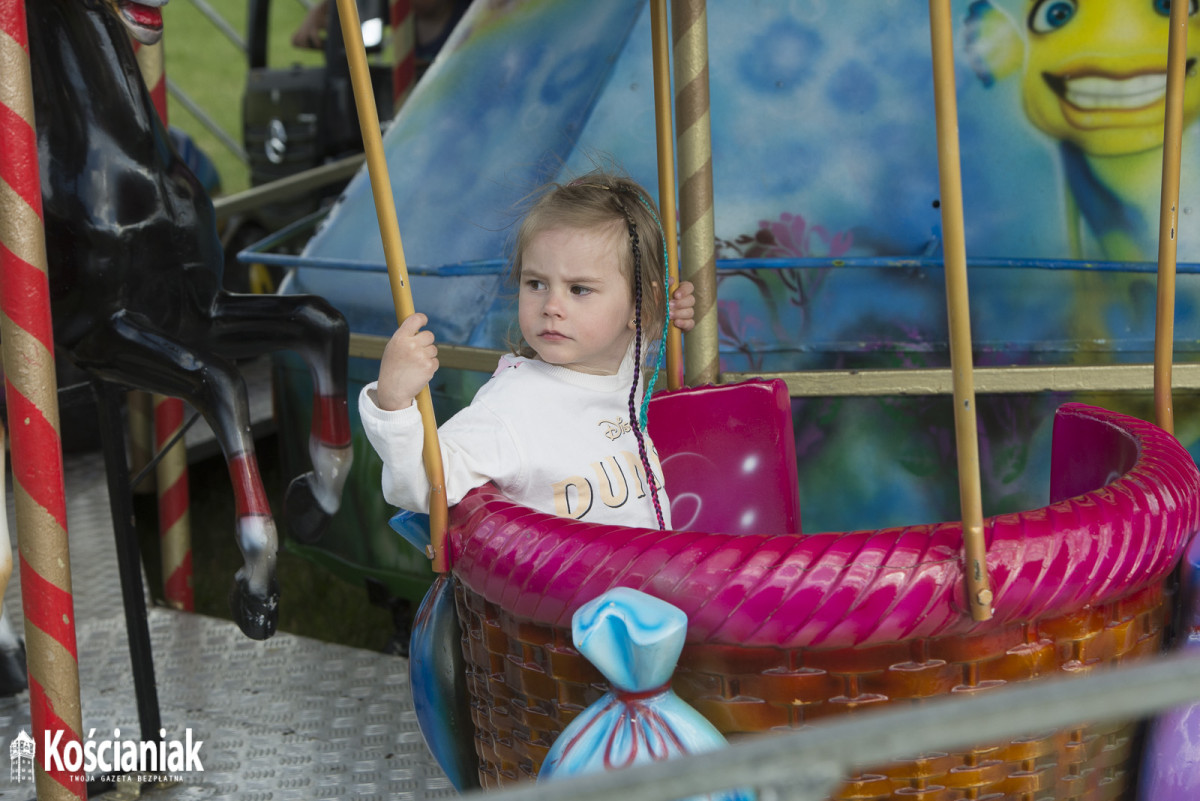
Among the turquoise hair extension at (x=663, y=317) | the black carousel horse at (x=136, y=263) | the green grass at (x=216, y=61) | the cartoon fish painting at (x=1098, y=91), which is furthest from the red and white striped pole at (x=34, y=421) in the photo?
the green grass at (x=216, y=61)

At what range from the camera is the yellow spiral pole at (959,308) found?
34.4 inches

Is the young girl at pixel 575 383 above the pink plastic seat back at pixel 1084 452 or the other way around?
above

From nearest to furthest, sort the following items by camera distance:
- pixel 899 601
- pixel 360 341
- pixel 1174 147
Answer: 1. pixel 899 601
2. pixel 1174 147
3. pixel 360 341

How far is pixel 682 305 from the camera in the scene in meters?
1.53

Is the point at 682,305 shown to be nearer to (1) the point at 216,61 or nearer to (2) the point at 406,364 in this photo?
(2) the point at 406,364

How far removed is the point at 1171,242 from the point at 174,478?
1.78 meters

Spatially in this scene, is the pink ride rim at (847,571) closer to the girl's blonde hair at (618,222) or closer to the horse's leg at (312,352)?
the girl's blonde hair at (618,222)

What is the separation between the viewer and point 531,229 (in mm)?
1325

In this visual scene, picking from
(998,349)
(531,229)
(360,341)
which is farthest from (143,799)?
(998,349)

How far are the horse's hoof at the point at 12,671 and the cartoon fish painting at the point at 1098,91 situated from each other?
1690 mm

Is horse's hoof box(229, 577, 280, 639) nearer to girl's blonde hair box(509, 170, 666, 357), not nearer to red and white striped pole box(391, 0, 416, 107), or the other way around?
girl's blonde hair box(509, 170, 666, 357)

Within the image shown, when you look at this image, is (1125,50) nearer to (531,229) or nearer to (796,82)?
(796,82)

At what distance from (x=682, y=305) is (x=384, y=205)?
1.88 feet

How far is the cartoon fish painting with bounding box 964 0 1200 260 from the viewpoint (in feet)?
5.89
